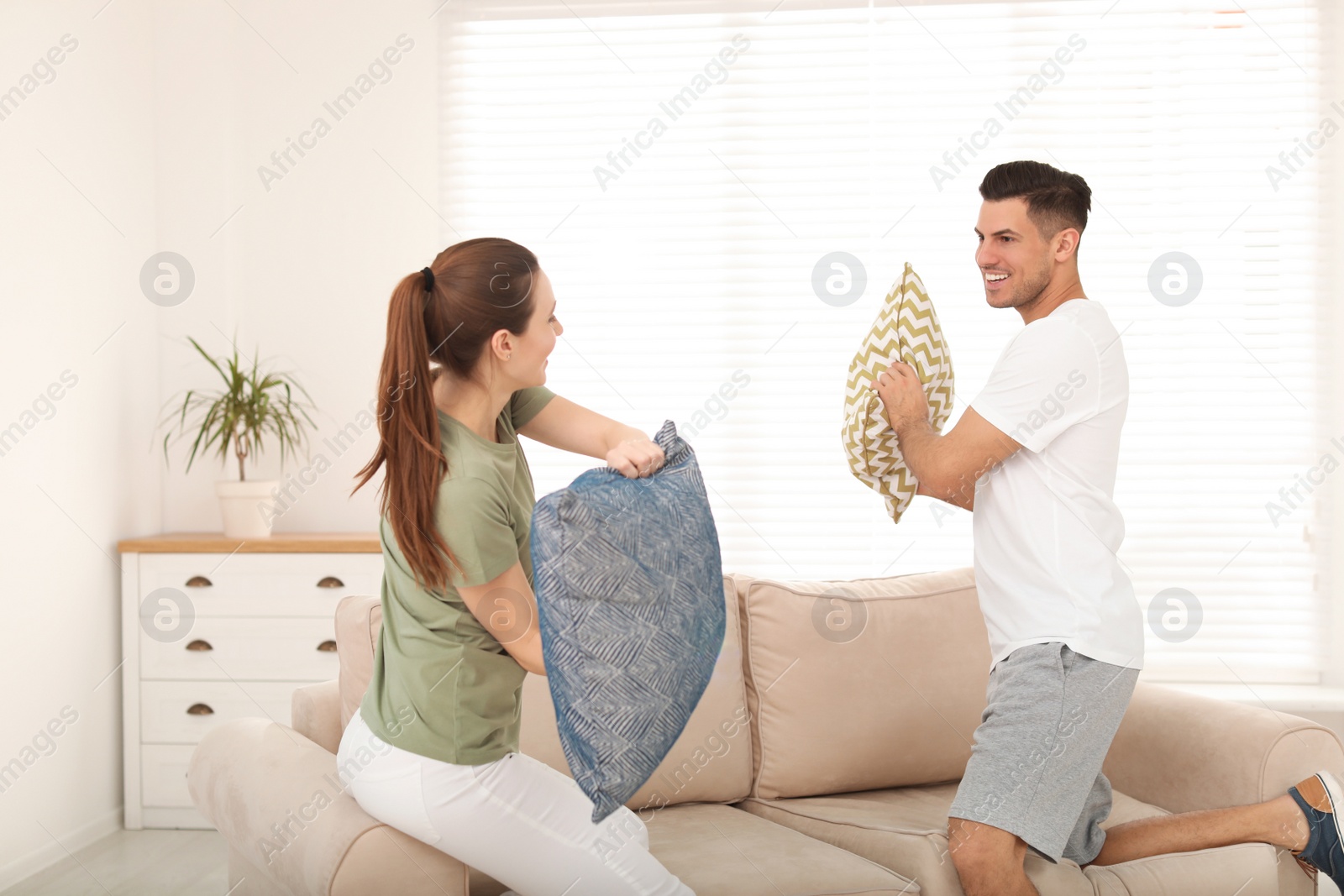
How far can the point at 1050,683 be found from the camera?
1834 millimetres

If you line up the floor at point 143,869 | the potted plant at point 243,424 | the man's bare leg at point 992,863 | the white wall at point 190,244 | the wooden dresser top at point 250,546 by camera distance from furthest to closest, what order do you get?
the potted plant at point 243,424 → the wooden dresser top at point 250,546 → the white wall at point 190,244 → the floor at point 143,869 → the man's bare leg at point 992,863

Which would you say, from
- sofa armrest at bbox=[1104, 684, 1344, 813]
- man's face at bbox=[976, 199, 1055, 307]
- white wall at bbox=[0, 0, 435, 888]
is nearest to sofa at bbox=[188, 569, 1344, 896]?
sofa armrest at bbox=[1104, 684, 1344, 813]

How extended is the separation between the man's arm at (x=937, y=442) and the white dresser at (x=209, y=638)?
77.9 inches

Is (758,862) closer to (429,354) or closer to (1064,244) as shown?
(429,354)

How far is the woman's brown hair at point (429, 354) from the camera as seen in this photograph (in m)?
1.43

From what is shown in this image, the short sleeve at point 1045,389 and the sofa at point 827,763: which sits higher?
the short sleeve at point 1045,389

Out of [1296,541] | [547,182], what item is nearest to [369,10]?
[547,182]

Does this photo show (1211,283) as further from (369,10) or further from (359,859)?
(359,859)

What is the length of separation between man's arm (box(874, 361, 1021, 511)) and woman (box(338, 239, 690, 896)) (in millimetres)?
624

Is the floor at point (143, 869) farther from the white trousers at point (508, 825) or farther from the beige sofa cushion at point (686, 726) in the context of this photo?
the white trousers at point (508, 825)

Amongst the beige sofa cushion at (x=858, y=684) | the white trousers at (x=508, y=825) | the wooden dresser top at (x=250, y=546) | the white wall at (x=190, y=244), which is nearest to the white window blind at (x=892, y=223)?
the white wall at (x=190, y=244)

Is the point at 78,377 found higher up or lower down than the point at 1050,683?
higher up

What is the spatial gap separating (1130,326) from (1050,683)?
2.18 metres

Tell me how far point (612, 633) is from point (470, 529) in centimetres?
25
